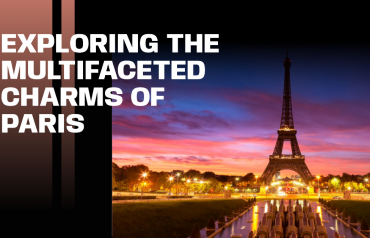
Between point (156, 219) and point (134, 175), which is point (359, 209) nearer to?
point (156, 219)

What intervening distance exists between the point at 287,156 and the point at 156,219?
258 ft

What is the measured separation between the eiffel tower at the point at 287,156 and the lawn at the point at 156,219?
6268 centimetres

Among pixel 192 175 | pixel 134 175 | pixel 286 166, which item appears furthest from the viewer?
pixel 192 175

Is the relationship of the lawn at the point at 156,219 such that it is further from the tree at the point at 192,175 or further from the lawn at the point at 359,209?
the tree at the point at 192,175

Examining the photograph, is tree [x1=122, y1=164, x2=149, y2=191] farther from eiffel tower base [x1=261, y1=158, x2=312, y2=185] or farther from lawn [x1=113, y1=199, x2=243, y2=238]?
lawn [x1=113, y1=199, x2=243, y2=238]

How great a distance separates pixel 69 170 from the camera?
7.88 metres

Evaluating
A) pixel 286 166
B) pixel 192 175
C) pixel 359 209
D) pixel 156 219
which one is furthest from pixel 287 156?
pixel 156 219

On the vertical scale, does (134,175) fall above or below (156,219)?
below

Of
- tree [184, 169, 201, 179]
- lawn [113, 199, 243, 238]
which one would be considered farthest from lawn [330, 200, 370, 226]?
tree [184, 169, 201, 179]

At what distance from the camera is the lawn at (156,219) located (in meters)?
24.3

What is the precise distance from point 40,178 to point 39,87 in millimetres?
2050

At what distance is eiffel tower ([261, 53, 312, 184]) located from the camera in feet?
322

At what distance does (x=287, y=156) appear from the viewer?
101 metres

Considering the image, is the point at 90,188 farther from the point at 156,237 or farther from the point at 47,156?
the point at 156,237
